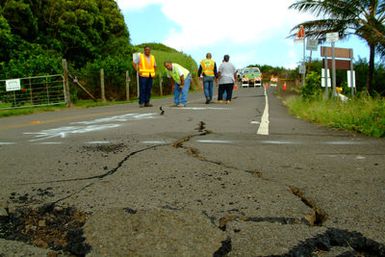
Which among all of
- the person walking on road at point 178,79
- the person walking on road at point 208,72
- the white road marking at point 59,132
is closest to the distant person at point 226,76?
the person walking on road at point 208,72

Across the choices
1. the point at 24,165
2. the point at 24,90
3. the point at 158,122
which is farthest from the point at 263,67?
the point at 24,165

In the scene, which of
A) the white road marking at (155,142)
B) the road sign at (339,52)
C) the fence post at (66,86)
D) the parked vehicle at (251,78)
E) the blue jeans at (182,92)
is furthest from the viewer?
the parked vehicle at (251,78)

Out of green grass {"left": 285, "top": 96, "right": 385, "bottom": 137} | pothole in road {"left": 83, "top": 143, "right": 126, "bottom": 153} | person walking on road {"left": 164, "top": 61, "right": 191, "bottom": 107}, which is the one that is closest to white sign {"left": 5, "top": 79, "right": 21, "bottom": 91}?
person walking on road {"left": 164, "top": 61, "right": 191, "bottom": 107}

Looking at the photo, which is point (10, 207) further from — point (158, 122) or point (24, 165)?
point (158, 122)

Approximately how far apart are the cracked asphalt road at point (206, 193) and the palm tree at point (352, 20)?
1658 centimetres

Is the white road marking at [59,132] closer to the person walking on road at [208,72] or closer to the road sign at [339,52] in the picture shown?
the road sign at [339,52]

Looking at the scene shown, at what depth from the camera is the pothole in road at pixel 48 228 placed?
2246 mm

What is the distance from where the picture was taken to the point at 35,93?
16.4m

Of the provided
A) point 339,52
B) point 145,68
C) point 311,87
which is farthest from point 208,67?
point 339,52

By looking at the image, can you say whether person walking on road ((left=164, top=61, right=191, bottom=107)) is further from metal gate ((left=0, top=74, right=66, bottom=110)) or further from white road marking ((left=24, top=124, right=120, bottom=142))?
white road marking ((left=24, top=124, right=120, bottom=142))

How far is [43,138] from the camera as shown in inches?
239

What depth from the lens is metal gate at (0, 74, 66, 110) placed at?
16.1 meters

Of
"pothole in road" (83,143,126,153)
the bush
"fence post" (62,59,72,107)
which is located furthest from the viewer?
"fence post" (62,59,72,107)

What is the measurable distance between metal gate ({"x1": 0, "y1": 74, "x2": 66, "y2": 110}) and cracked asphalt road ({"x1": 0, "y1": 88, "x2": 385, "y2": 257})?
11.1 metres
